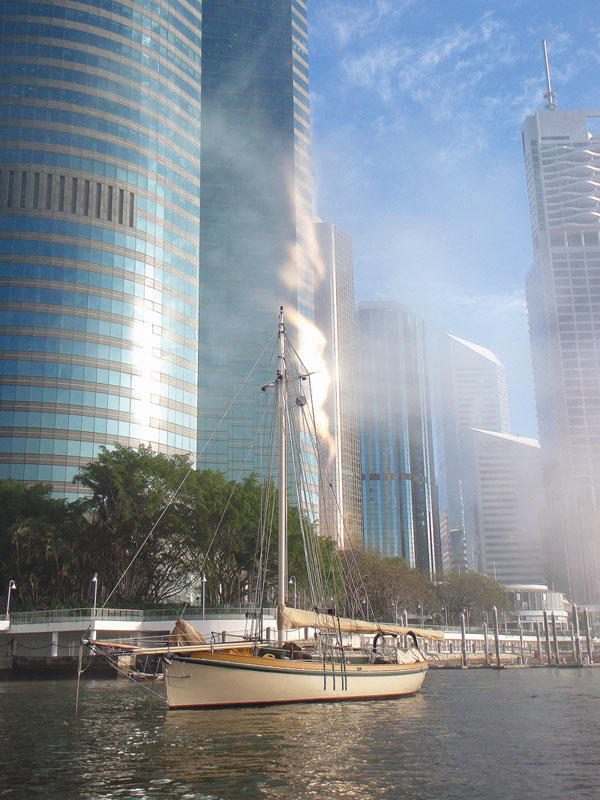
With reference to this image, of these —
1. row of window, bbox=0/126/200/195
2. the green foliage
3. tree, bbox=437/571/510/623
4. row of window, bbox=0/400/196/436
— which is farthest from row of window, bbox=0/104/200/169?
tree, bbox=437/571/510/623

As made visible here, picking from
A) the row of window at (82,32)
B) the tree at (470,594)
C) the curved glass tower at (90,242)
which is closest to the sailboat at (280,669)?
the curved glass tower at (90,242)

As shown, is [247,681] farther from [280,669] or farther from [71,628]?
[71,628]

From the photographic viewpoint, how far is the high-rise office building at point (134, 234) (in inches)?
4284

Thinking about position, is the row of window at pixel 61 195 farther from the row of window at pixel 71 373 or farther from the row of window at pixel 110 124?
the row of window at pixel 71 373

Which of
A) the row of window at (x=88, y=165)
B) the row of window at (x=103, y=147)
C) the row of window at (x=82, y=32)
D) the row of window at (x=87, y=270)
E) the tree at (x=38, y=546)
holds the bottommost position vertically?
the tree at (x=38, y=546)

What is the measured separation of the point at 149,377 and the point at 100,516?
33.4m

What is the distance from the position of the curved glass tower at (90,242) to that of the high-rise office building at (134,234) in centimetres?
21

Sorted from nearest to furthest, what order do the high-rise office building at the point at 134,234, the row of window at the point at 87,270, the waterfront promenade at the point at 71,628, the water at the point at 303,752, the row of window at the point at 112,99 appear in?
the water at the point at 303,752, the waterfront promenade at the point at 71,628, the high-rise office building at the point at 134,234, the row of window at the point at 87,270, the row of window at the point at 112,99

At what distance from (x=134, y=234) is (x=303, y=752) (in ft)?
339

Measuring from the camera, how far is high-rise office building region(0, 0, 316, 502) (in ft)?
357

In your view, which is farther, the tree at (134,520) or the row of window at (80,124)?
the row of window at (80,124)

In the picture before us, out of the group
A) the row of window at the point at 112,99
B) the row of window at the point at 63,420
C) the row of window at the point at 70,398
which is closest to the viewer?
the row of window at the point at 63,420

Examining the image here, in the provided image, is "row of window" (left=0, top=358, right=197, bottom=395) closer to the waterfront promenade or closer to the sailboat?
the waterfront promenade

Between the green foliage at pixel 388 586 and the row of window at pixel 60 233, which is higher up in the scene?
the row of window at pixel 60 233
